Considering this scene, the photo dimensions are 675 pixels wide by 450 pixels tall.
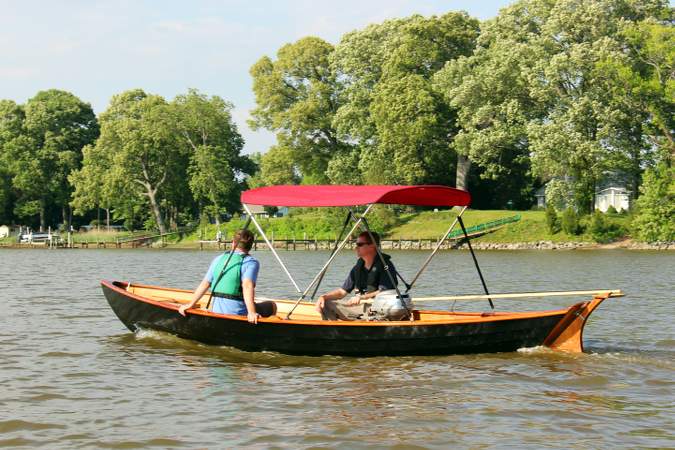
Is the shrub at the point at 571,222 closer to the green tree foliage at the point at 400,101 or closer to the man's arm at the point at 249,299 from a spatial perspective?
the green tree foliage at the point at 400,101

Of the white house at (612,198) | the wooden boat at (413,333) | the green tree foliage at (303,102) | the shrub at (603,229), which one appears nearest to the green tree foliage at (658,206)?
the shrub at (603,229)

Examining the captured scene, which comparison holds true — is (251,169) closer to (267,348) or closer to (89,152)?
(89,152)

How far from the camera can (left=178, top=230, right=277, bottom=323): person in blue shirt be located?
47.4 feet

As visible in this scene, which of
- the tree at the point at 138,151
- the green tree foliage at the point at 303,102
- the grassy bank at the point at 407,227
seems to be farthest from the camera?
the tree at the point at 138,151

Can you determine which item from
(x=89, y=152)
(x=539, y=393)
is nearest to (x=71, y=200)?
(x=89, y=152)

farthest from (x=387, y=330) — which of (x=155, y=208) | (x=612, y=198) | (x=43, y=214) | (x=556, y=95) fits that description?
(x=43, y=214)

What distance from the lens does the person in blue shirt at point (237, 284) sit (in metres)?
14.4

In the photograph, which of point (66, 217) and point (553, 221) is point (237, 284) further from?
point (66, 217)

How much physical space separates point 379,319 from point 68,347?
18.4ft

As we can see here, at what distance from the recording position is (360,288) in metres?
15.3

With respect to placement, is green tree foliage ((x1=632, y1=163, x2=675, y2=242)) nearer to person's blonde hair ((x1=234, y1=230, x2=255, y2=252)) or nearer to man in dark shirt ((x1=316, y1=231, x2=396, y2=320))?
man in dark shirt ((x1=316, y1=231, x2=396, y2=320))

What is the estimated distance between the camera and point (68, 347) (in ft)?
53.2

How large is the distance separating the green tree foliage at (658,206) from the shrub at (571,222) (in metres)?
4.48

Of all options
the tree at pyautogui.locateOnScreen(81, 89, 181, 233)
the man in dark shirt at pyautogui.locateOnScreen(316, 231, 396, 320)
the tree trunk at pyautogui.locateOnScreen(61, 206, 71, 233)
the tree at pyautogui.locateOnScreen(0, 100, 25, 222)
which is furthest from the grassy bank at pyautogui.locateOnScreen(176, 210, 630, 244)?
the man in dark shirt at pyautogui.locateOnScreen(316, 231, 396, 320)
